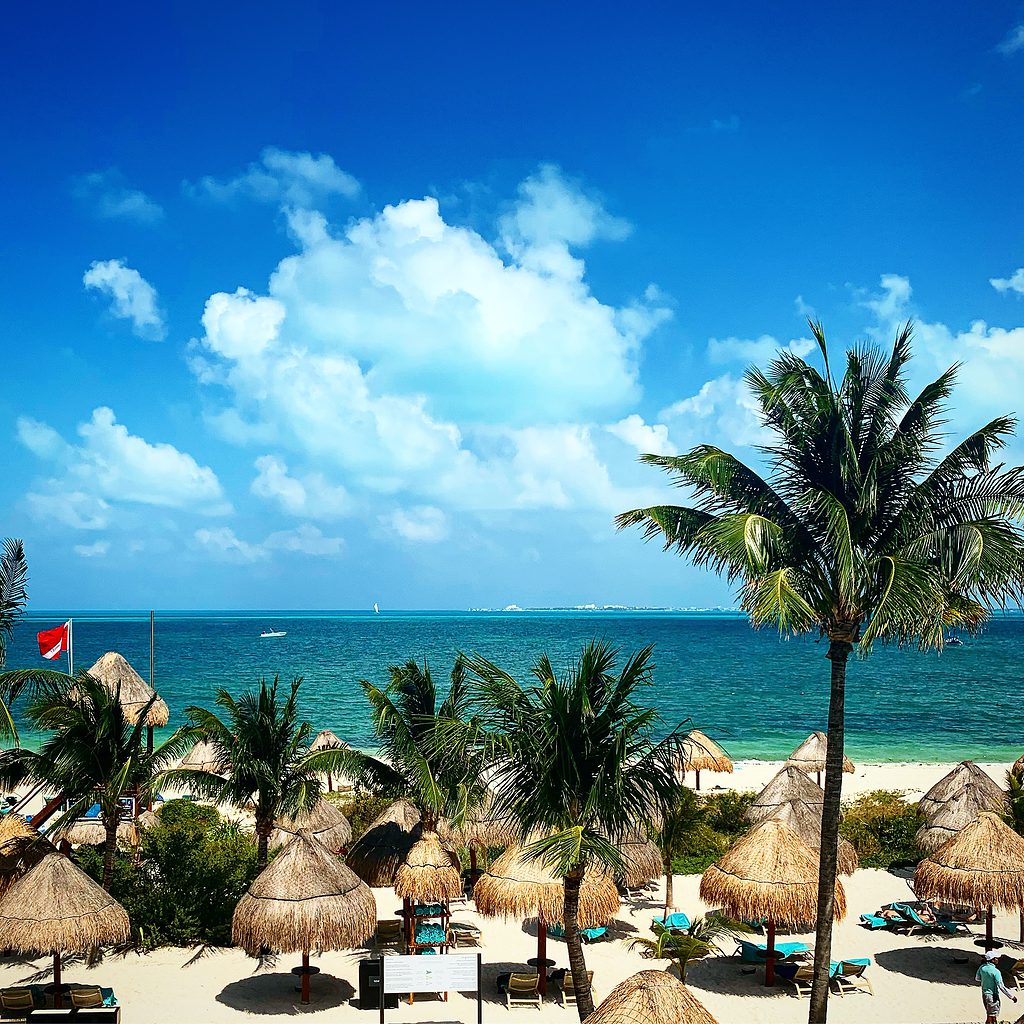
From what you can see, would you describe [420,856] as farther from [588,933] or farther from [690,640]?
[690,640]

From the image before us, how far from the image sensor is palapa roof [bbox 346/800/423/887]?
16078mm

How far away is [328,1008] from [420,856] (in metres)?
2.94

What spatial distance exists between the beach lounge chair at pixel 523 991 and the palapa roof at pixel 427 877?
2.20 meters

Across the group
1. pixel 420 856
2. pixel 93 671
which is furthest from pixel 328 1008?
pixel 93 671

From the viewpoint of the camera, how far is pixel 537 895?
13.1 meters

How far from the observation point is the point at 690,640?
428 ft

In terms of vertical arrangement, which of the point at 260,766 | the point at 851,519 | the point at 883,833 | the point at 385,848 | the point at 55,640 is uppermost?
the point at 851,519

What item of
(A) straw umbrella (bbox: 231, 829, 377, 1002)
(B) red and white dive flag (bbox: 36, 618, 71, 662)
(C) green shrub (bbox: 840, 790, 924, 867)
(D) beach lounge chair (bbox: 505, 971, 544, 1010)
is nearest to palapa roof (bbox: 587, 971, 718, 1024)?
(D) beach lounge chair (bbox: 505, 971, 544, 1010)

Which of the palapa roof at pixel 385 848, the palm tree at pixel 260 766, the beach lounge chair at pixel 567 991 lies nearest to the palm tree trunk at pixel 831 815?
the beach lounge chair at pixel 567 991

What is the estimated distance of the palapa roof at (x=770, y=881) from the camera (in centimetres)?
1334

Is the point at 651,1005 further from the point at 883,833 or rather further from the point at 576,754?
the point at 883,833

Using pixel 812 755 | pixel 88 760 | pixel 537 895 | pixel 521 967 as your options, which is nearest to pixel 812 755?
pixel 812 755

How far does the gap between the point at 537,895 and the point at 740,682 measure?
66.0 m

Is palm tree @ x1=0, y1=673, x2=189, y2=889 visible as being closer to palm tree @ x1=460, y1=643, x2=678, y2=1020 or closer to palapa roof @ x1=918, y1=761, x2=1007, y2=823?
palm tree @ x1=460, y1=643, x2=678, y2=1020
